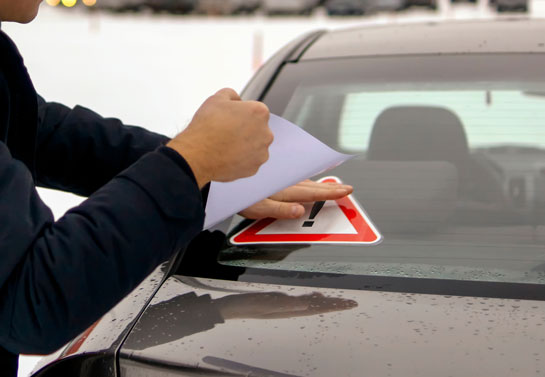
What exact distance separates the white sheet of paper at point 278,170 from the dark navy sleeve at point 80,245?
27 centimetres

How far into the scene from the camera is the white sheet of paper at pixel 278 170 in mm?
1317

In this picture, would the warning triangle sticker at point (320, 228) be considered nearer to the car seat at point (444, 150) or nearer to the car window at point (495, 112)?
the car seat at point (444, 150)

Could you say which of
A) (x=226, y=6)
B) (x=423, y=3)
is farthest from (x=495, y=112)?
(x=226, y=6)

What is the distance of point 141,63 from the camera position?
12.1 metres

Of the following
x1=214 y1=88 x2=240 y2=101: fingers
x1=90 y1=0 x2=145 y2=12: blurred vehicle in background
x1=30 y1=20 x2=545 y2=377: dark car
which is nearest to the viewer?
x1=30 y1=20 x2=545 y2=377: dark car

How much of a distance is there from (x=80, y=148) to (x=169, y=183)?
0.68 m

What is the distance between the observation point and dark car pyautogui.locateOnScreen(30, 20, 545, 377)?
1.06m

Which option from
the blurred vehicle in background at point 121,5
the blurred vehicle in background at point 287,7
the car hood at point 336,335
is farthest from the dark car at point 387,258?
the blurred vehicle in background at point 121,5

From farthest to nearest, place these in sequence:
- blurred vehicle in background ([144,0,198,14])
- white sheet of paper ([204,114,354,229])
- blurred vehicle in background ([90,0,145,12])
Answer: blurred vehicle in background ([90,0,145,12]), blurred vehicle in background ([144,0,198,14]), white sheet of paper ([204,114,354,229])

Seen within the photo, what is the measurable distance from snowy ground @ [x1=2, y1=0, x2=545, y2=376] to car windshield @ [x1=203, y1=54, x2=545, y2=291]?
3068 mm

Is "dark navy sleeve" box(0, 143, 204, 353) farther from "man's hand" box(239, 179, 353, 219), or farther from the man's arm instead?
"man's hand" box(239, 179, 353, 219)

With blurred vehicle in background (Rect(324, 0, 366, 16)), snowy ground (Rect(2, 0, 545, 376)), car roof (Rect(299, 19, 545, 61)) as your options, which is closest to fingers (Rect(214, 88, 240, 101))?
car roof (Rect(299, 19, 545, 61))

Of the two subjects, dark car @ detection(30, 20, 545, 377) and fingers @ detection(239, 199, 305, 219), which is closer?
dark car @ detection(30, 20, 545, 377)

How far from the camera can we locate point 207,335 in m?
1.12
